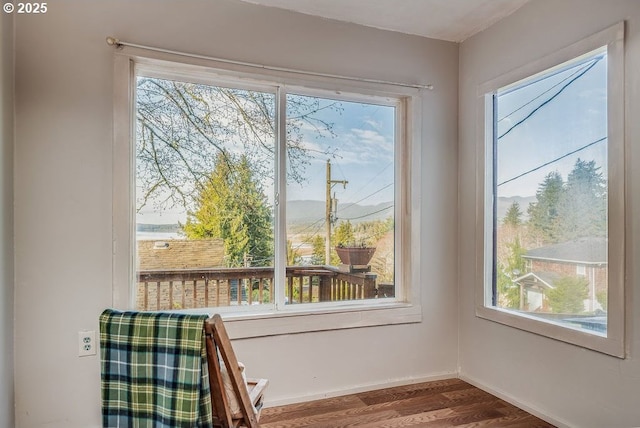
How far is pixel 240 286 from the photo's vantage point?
2.50 m

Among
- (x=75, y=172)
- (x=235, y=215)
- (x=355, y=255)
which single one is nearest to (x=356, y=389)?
(x=355, y=255)

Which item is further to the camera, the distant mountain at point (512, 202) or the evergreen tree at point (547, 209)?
the distant mountain at point (512, 202)

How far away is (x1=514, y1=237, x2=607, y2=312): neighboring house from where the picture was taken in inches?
80.1

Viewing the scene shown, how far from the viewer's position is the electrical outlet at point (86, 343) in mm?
2096

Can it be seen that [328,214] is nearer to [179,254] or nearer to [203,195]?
[203,195]

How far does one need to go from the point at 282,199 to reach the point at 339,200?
0.41 meters

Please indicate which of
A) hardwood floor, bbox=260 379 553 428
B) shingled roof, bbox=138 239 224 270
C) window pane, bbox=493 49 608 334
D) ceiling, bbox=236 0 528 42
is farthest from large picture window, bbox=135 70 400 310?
window pane, bbox=493 49 608 334

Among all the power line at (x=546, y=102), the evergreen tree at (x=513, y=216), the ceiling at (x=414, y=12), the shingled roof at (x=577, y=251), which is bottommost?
the shingled roof at (x=577, y=251)

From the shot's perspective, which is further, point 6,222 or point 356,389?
point 356,389

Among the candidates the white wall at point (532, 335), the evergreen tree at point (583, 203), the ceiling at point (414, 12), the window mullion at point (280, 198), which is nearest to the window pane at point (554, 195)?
the evergreen tree at point (583, 203)

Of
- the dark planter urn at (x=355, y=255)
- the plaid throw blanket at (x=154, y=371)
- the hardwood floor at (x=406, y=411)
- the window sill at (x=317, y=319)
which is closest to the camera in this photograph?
the plaid throw blanket at (x=154, y=371)

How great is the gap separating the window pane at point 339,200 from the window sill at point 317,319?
137 millimetres

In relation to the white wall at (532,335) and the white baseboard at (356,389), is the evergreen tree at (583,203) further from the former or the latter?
the white baseboard at (356,389)

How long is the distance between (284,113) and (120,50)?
96 centimetres
